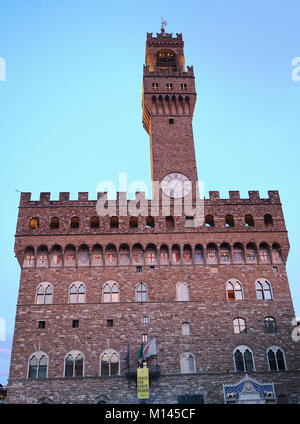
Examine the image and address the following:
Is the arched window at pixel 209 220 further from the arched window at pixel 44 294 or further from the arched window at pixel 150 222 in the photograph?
the arched window at pixel 44 294

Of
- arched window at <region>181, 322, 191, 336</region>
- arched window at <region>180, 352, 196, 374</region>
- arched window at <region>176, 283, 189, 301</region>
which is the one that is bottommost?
arched window at <region>180, 352, 196, 374</region>

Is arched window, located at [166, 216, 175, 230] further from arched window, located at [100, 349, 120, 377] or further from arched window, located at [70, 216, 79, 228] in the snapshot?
arched window, located at [100, 349, 120, 377]

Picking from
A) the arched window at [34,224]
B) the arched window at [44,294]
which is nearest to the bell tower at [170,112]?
the arched window at [34,224]

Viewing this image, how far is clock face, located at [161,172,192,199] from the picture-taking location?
3859 cm

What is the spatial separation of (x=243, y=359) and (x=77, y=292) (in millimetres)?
13618

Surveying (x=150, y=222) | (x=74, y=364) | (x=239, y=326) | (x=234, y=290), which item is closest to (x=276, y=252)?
(x=234, y=290)

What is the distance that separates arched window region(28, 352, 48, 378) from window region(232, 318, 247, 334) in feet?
47.0

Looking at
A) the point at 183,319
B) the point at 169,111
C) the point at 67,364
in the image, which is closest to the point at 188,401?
the point at 183,319

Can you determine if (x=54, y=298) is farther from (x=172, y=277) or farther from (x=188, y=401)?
(x=188, y=401)

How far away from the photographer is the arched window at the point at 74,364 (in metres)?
31.5

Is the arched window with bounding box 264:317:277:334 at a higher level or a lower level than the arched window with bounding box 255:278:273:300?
lower

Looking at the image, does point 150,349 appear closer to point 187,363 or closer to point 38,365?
point 187,363

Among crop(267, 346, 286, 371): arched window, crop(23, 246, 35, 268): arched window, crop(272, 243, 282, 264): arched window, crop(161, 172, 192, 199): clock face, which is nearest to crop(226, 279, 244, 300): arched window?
crop(272, 243, 282, 264): arched window
